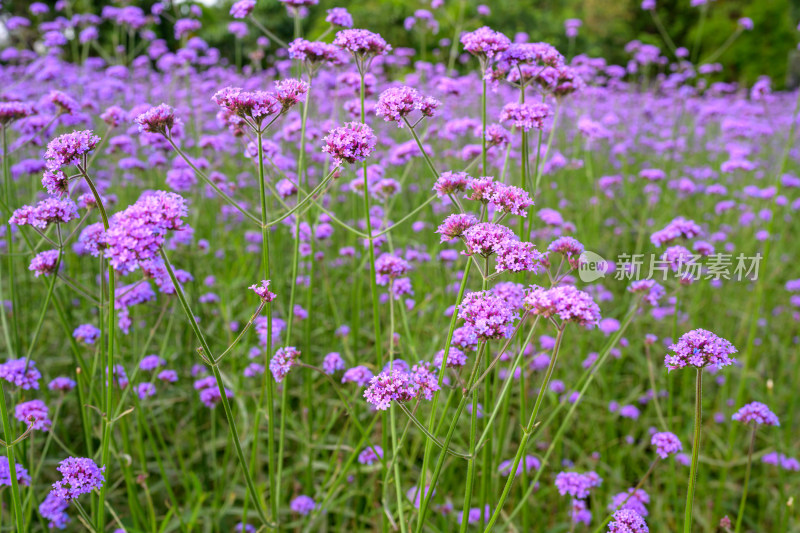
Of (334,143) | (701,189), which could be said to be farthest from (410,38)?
(334,143)

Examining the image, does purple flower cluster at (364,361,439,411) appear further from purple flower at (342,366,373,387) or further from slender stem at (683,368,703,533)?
purple flower at (342,366,373,387)

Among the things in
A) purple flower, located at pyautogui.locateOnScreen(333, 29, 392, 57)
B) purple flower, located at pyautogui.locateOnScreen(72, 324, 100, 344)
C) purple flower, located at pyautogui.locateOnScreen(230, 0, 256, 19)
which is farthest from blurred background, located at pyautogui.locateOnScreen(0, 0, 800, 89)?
purple flower, located at pyautogui.locateOnScreen(72, 324, 100, 344)

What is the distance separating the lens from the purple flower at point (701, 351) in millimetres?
1272

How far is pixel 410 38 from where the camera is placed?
484 inches

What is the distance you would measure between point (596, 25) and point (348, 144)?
64.0 ft

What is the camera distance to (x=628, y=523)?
1.41 m

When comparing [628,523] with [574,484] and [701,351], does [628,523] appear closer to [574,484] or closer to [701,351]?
[701,351]

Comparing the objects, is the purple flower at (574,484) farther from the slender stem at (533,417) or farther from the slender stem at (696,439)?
the slender stem at (533,417)

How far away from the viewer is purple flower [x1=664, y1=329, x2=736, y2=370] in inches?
50.1

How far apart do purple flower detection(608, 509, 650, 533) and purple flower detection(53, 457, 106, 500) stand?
1.24 meters

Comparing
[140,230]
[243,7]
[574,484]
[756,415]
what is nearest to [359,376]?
[574,484]

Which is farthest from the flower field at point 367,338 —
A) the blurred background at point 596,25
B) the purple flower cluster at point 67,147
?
the blurred background at point 596,25

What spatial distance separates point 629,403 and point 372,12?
10932 millimetres

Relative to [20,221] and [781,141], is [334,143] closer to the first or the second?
[20,221]
